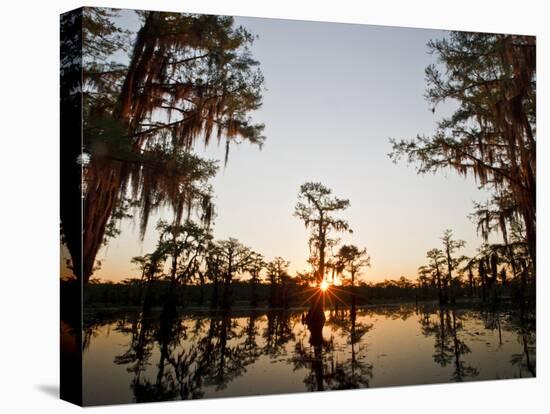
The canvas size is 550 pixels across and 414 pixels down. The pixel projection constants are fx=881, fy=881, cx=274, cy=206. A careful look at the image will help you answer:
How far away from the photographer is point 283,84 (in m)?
7.78

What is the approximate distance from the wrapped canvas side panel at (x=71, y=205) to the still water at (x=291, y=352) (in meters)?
0.18

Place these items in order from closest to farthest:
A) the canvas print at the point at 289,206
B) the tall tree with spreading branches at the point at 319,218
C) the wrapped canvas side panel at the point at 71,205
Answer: the wrapped canvas side panel at the point at 71,205, the canvas print at the point at 289,206, the tall tree with spreading branches at the point at 319,218

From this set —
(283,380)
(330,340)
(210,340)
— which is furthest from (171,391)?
(330,340)

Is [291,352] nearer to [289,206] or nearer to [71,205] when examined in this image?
[289,206]

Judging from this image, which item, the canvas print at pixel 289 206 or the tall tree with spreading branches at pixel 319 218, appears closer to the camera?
the canvas print at pixel 289 206

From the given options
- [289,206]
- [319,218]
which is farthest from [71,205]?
[319,218]

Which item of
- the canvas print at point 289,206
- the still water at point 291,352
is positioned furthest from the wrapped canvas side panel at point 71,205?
the still water at point 291,352

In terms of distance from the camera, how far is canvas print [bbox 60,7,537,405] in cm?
697

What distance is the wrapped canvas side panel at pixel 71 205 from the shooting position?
22.4ft

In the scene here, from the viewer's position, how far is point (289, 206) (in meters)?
7.74

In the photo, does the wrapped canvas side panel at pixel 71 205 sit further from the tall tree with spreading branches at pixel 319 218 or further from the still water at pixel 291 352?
the tall tree with spreading branches at pixel 319 218

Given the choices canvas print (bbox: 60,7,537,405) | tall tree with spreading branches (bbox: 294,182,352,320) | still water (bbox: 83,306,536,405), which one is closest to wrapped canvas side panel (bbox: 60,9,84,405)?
canvas print (bbox: 60,7,537,405)

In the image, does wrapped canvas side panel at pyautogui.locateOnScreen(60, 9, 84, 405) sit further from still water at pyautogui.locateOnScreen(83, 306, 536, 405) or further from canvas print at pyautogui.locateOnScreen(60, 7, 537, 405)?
still water at pyautogui.locateOnScreen(83, 306, 536, 405)

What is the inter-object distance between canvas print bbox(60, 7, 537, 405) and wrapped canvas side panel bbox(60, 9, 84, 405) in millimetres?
24
